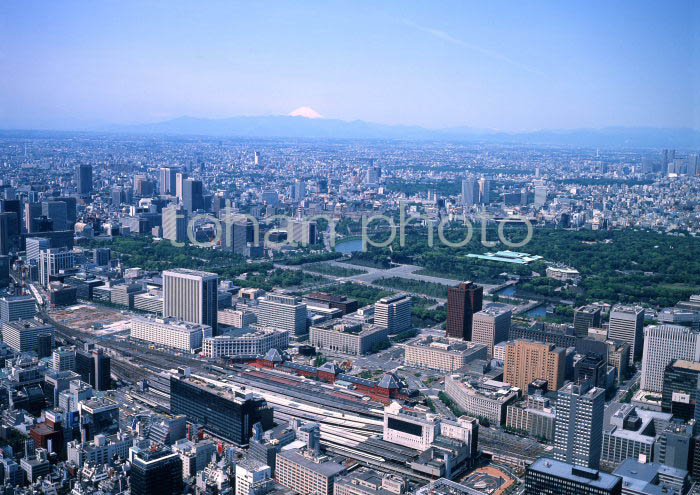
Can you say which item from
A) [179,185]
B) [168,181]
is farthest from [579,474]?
[168,181]

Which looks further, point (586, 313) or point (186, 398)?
point (586, 313)

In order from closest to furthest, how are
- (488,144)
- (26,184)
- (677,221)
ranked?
(677,221) → (26,184) → (488,144)

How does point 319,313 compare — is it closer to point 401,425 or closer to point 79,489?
point 401,425

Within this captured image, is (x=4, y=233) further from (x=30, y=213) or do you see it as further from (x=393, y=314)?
(x=393, y=314)

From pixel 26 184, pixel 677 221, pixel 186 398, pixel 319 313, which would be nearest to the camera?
pixel 186 398

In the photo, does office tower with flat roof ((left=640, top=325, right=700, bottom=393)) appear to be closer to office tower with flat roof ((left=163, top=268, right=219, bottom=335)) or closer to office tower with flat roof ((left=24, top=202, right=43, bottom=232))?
office tower with flat roof ((left=163, top=268, right=219, bottom=335))

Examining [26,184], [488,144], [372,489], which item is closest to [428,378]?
[372,489]

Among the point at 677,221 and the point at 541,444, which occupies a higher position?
the point at 677,221
